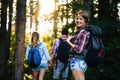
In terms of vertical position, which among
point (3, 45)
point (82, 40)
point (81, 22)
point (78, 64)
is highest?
point (81, 22)

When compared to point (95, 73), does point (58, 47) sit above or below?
above

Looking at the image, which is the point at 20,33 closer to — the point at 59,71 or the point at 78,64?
the point at 59,71

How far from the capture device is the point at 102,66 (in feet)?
45.9

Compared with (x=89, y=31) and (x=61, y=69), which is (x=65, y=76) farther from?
(x=89, y=31)

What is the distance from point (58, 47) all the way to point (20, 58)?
1219mm

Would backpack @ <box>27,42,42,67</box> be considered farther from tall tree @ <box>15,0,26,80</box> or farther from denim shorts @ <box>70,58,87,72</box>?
denim shorts @ <box>70,58,87,72</box>

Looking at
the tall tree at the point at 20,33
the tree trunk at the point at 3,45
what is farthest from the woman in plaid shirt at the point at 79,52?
the tree trunk at the point at 3,45

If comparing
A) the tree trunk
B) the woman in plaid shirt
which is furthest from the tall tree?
the tree trunk

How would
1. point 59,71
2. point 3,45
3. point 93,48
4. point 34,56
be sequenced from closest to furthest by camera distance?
point 93,48
point 34,56
point 59,71
point 3,45

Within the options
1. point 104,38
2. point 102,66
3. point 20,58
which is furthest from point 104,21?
point 20,58

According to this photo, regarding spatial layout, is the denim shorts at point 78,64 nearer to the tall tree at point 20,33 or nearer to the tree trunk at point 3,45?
the tall tree at point 20,33

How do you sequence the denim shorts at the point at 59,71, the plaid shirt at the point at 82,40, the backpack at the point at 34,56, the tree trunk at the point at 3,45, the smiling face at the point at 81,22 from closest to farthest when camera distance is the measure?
1. the plaid shirt at the point at 82,40
2. the smiling face at the point at 81,22
3. the backpack at the point at 34,56
4. the denim shorts at the point at 59,71
5. the tree trunk at the point at 3,45


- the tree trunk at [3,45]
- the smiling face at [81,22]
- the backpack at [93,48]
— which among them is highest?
the smiling face at [81,22]

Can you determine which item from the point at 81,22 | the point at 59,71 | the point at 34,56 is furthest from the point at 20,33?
the point at 81,22
